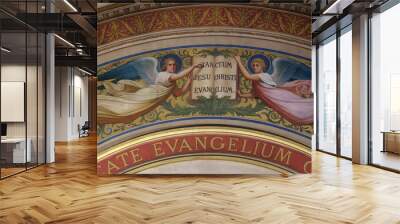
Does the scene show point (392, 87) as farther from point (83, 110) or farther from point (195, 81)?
point (83, 110)

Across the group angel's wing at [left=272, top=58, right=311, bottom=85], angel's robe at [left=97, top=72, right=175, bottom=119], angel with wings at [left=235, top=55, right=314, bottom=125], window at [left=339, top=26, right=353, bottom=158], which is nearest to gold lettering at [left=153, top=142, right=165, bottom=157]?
angel's robe at [left=97, top=72, right=175, bottom=119]

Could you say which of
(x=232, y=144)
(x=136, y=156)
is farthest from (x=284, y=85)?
(x=136, y=156)

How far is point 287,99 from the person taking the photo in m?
6.64

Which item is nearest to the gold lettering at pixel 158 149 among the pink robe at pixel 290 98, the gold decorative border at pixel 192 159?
the gold decorative border at pixel 192 159

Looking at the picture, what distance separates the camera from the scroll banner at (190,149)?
654 cm

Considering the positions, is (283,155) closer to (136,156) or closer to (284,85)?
(284,85)

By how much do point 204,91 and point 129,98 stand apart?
135 centimetres

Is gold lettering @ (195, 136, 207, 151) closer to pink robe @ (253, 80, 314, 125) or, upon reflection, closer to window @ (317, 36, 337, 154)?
pink robe @ (253, 80, 314, 125)

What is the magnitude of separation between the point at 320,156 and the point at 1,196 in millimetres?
7461

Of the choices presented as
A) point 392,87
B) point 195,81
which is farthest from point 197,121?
point 392,87

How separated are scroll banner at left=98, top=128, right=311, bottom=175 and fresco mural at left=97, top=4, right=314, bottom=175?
0.02 meters

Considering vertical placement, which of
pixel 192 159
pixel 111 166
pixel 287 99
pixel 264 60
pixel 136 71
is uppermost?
pixel 264 60

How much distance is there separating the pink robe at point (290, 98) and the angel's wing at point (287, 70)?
90mm

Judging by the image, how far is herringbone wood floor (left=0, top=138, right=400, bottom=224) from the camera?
13.2 feet
